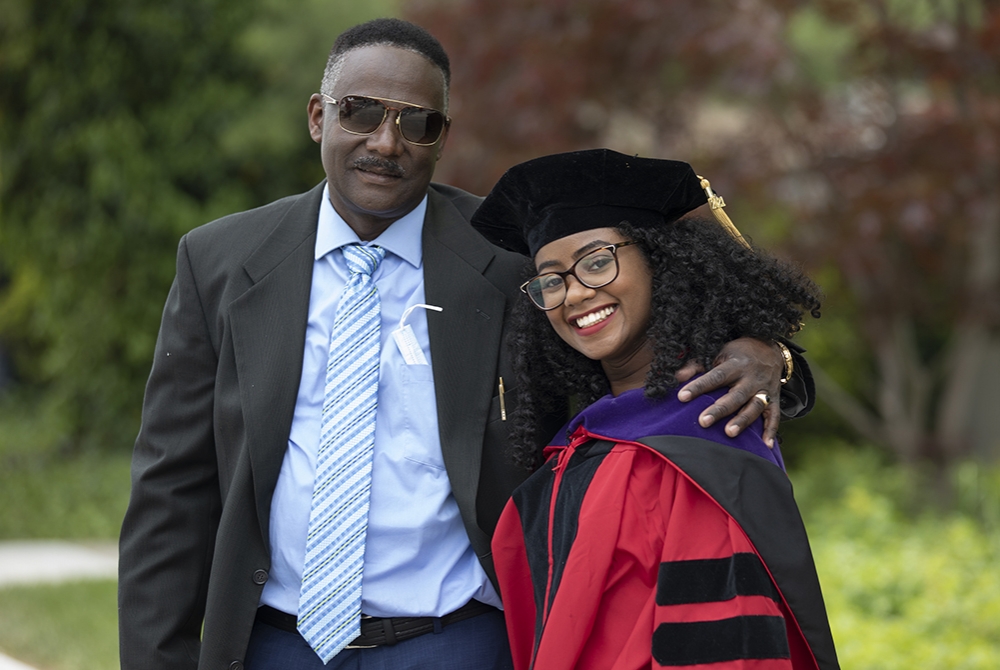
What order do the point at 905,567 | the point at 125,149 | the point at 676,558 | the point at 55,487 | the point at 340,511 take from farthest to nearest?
the point at 125,149 < the point at 55,487 < the point at 905,567 < the point at 340,511 < the point at 676,558

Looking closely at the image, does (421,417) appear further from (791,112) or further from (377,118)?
(791,112)

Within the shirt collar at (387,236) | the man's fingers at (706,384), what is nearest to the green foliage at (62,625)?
the shirt collar at (387,236)

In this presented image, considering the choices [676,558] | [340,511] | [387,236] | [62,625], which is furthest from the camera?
[62,625]

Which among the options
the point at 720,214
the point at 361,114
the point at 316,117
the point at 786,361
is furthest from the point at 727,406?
the point at 316,117

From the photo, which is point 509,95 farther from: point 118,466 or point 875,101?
point 118,466

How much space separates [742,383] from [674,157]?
188 inches

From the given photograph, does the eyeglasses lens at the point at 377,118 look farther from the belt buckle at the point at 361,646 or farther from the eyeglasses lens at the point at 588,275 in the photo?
the belt buckle at the point at 361,646

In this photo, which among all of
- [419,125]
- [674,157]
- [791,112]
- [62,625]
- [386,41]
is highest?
[791,112]

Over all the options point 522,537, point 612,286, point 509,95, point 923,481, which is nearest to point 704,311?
point 612,286

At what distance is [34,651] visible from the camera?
565 centimetres

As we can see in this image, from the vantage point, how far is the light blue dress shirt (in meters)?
2.48

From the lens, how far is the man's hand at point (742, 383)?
2186mm

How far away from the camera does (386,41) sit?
8.71 ft

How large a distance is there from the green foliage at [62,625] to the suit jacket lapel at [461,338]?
3.55m
